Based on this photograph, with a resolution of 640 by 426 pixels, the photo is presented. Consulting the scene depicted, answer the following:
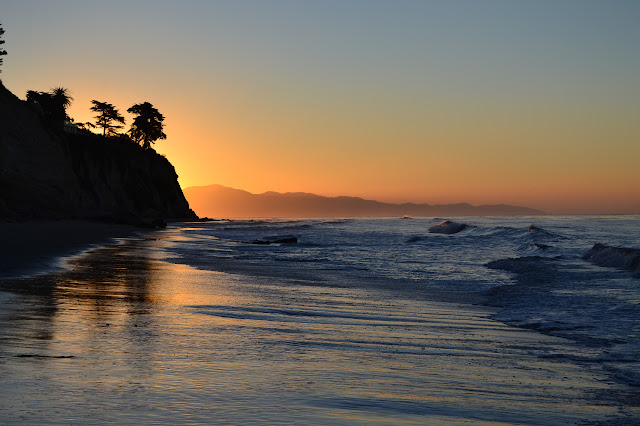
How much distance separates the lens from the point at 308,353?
562 centimetres

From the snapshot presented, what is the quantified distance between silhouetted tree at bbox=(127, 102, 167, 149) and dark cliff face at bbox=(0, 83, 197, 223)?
14.5m

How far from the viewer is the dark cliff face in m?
41.3

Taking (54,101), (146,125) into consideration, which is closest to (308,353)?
(54,101)

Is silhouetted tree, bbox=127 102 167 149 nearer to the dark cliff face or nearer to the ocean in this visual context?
the dark cliff face

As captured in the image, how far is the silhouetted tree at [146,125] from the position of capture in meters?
95.0

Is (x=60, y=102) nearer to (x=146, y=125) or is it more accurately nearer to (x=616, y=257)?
(x=146, y=125)

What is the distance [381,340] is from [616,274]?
39.1 feet

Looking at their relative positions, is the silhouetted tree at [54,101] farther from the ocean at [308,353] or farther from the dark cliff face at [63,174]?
the ocean at [308,353]

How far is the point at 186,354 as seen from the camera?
5148 mm

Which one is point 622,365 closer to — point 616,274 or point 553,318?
point 553,318

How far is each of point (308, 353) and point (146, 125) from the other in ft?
316

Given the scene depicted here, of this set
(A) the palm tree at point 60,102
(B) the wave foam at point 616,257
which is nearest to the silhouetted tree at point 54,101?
(A) the palm tree at point 60,102

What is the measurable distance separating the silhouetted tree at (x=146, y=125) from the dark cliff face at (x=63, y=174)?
47.6ft

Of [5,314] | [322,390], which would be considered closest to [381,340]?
[322,390]
